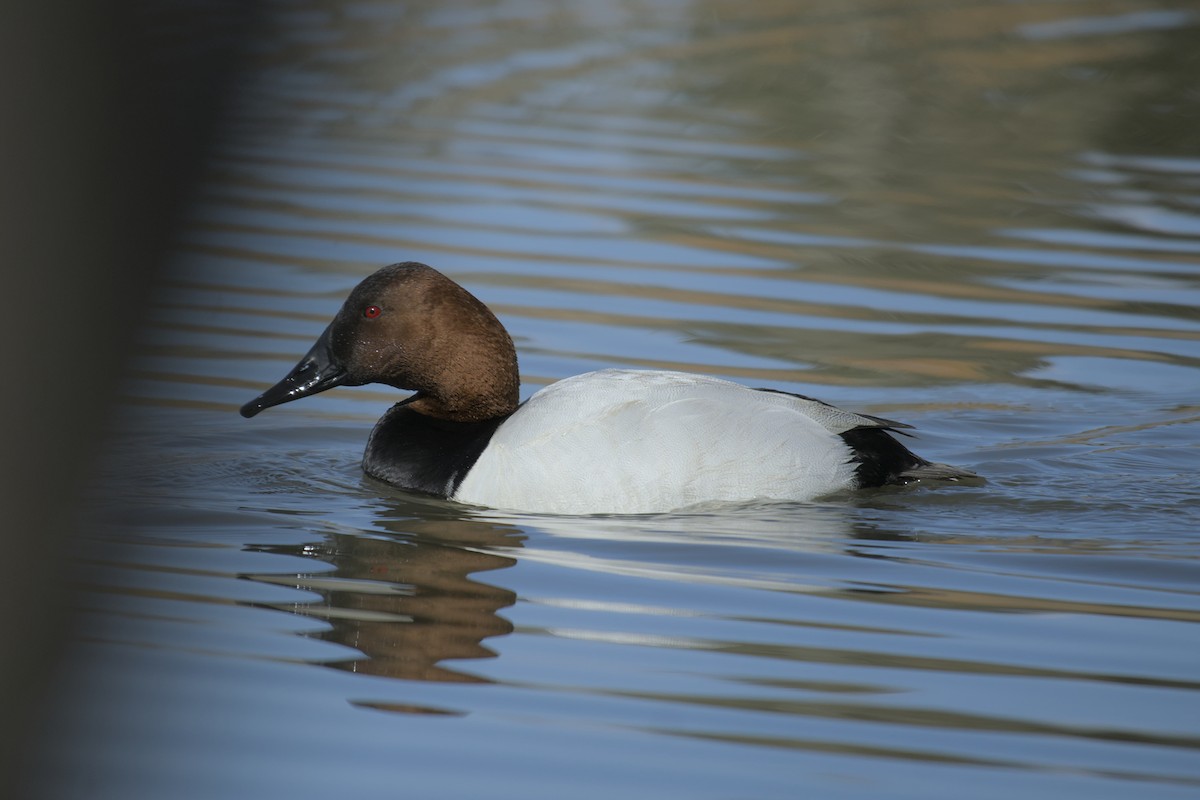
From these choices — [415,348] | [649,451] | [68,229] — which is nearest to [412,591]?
[649,451]

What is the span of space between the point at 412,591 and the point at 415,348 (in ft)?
4.64

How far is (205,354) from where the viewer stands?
8.32m

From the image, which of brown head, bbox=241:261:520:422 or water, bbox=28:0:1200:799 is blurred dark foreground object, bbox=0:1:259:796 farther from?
brown head, bbox=241:261:520:422

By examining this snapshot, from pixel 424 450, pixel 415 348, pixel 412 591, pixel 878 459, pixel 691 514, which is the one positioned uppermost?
pixel 415 348

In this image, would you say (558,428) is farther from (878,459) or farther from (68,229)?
(68,229)

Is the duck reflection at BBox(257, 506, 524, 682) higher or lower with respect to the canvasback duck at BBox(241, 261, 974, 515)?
lower

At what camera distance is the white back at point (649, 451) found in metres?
5.89

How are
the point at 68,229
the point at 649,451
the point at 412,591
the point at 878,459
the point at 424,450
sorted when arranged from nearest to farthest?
the point at 68,229 < the point at 412,591 < the point at 649,451 < the point at 878,459 < the point at 424,450

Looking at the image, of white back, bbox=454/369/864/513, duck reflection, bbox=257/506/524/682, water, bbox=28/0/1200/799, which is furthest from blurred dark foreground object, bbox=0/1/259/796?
white back, bbox=454/369/864/513

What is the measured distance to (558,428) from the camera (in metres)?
5.91

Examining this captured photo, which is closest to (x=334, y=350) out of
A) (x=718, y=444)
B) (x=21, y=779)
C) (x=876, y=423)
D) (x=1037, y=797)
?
(x=718, y=444)

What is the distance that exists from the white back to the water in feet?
0.38

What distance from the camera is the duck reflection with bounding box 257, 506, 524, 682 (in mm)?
4578

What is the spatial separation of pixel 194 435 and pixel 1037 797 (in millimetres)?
4442
